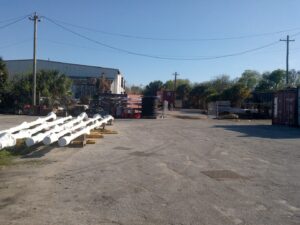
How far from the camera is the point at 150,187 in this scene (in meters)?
9.19

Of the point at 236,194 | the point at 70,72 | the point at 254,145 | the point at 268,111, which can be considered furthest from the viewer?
the point at 70,72

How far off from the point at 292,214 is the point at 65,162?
705 cm

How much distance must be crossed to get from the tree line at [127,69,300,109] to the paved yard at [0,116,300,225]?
43.2 meters

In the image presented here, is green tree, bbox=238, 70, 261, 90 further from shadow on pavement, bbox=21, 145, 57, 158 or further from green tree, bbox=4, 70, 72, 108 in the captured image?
shadow on pavement, bbox=21, 145, 57, 158

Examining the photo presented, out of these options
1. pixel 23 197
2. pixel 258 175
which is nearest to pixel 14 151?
pixel 23 197

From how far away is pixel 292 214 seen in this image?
288 inches

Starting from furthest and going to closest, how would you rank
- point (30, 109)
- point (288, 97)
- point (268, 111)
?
point (268, 111) < point (30, 109) < point (288, 97)

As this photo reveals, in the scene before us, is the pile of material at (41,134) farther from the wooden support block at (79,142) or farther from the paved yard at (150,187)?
the paved yard at (150,187)

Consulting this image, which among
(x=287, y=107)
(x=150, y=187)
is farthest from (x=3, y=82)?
(x=150, y=187)

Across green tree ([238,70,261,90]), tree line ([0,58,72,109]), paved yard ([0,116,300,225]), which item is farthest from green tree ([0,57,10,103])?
green tree ([238,70,261,90])

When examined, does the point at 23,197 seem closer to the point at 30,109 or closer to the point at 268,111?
the point at 30,109

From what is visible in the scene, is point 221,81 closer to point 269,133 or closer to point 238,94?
point 238,94

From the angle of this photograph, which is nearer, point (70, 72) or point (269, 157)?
point (269, 157)

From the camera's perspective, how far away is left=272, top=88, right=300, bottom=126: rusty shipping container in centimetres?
3350
